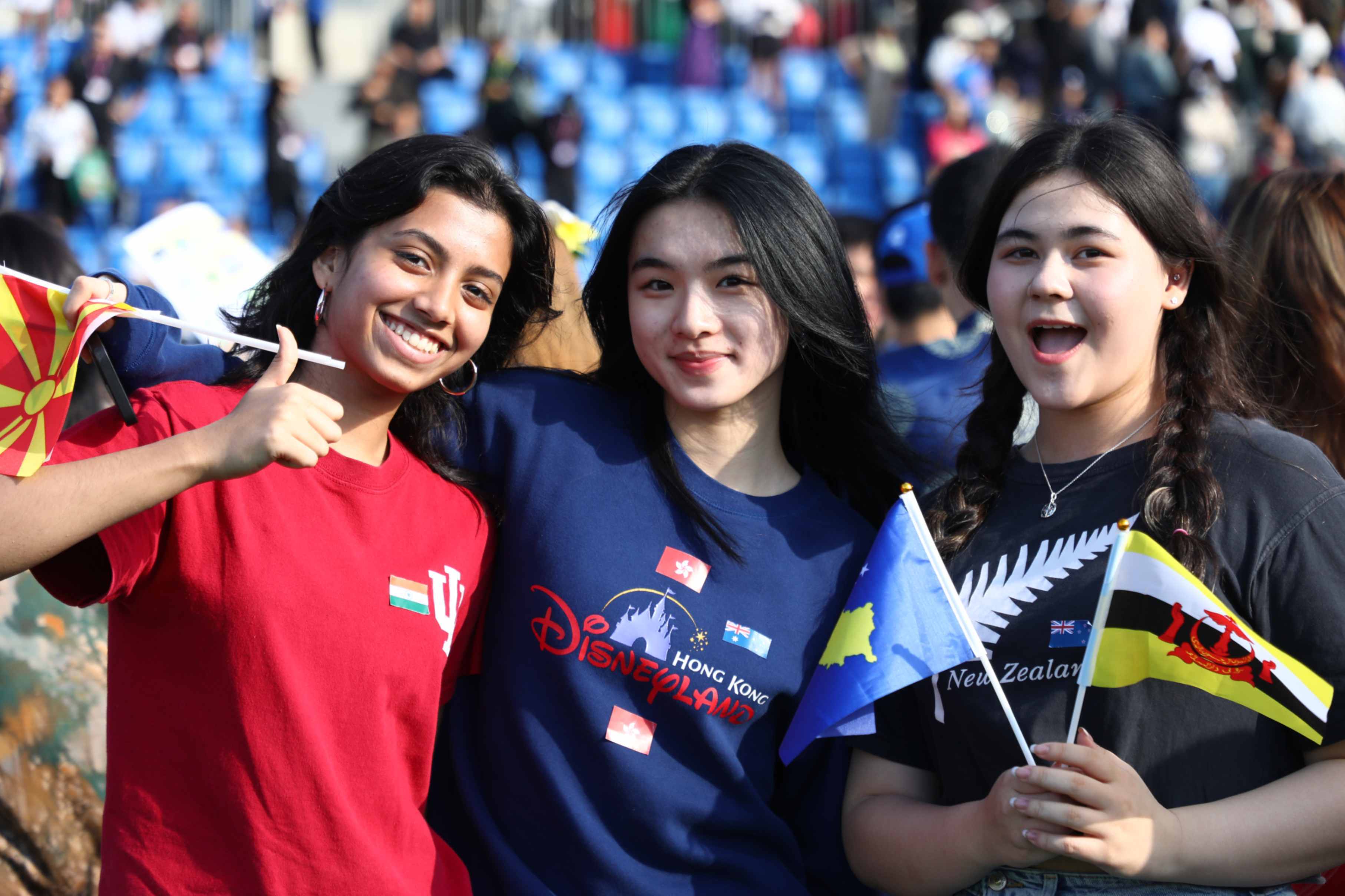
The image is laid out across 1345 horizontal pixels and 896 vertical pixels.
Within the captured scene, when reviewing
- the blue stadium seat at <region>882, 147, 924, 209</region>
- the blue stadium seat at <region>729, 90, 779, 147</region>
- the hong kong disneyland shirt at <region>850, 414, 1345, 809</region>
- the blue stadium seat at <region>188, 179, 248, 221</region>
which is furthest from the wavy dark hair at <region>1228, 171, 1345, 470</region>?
the blue stadium seat at <region>729, 90, 779, 147</region>

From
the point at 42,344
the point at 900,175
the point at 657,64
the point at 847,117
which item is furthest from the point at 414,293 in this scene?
the point at 657,64

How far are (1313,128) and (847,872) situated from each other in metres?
12.0

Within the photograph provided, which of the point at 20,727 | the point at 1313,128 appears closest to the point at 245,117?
the point at 1313,128

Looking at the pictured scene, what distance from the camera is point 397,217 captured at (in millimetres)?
2480

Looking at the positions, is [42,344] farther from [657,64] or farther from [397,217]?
[657,64]

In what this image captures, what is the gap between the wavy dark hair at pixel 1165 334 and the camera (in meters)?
2.15

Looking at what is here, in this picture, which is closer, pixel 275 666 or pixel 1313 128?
pixel 275 666

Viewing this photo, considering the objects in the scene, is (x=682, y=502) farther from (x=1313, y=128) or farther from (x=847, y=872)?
(x=1313, y=128)

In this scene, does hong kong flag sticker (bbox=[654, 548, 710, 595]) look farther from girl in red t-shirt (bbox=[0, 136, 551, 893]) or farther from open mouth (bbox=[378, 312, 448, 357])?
open mouth (bbox=[378, 312, 448, 357])

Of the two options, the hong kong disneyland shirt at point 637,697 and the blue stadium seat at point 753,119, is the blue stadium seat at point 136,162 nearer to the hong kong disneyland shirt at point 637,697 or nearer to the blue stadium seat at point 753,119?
the blue stadium seat at point 753,119

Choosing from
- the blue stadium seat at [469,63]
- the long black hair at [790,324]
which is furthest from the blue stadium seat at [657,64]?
the long black hair at [790,324]

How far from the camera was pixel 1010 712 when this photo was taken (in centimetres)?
210

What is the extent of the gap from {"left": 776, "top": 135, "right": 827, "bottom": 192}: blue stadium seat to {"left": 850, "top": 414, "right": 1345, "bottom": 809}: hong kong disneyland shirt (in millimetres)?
11932

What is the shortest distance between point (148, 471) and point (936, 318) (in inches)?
139
